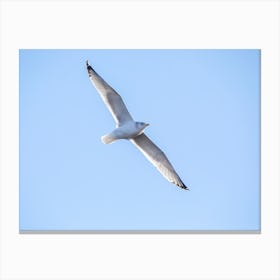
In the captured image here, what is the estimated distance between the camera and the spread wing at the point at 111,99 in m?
6.34

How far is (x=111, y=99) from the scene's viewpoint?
642cm

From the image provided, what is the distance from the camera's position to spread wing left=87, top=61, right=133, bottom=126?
20.8 feet

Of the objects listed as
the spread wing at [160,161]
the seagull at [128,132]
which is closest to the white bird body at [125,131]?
the seagull at [128,132]

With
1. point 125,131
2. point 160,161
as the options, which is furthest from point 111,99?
point 160,161

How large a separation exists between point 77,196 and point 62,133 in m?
0.56

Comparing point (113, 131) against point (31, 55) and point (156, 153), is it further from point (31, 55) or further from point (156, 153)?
point (31, 55)

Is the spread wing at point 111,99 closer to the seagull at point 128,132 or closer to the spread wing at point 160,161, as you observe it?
the seagull at point 128,132

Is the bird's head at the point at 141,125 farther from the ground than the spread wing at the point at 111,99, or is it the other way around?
the spread wing at the point at 111,99

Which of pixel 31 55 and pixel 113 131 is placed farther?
pixel 113 131

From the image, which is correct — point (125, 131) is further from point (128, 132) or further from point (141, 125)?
point (141, 125)

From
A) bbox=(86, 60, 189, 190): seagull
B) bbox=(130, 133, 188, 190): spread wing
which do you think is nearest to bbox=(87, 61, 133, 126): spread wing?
bbox=(86, 60, 189, 190): seagull

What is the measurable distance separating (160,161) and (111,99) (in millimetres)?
654
